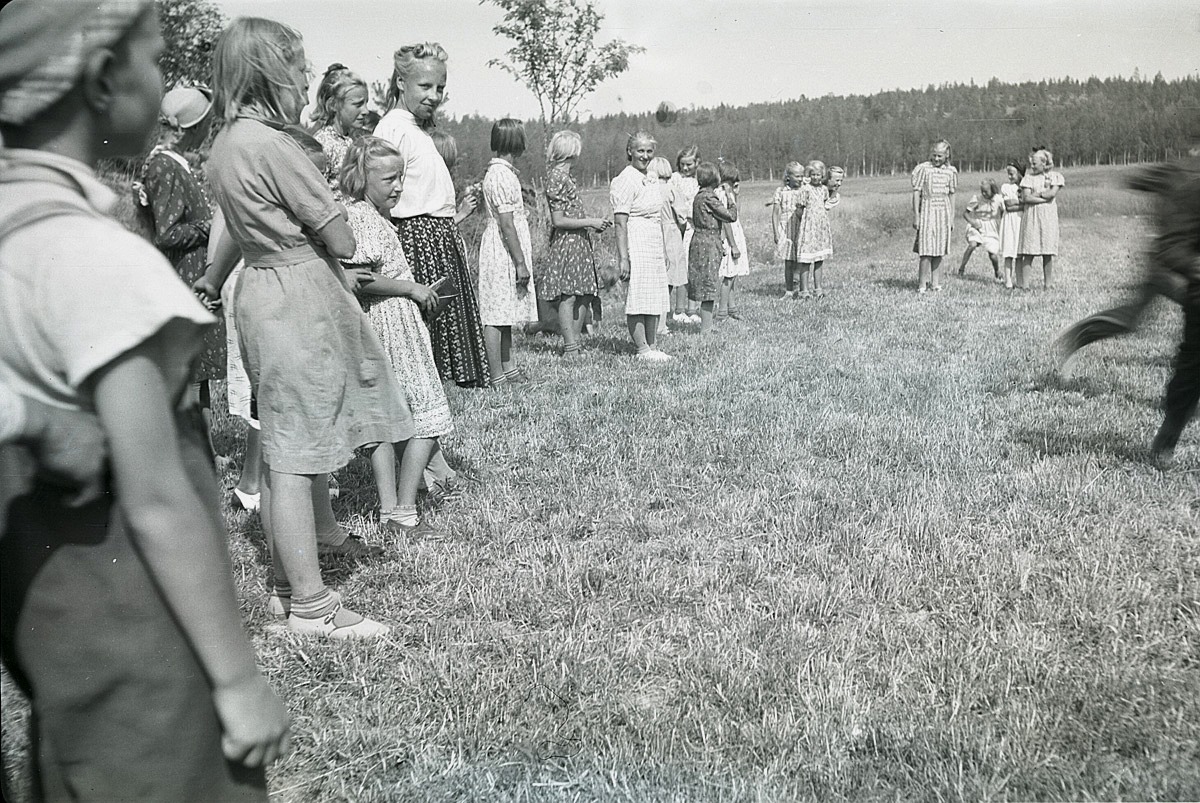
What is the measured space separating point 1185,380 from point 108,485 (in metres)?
4.43

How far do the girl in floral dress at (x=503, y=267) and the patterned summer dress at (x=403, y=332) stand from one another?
9.84ft

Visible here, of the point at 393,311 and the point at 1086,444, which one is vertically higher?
the point at 393,311

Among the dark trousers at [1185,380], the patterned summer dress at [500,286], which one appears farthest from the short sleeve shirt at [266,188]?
the patterned summer dress at [500,286]

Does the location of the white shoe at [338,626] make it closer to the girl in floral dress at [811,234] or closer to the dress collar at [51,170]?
the dress collar at [51,170]

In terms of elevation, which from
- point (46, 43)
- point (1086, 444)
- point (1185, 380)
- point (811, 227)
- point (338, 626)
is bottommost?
point (1086, 444)

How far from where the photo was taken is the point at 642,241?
315 inches

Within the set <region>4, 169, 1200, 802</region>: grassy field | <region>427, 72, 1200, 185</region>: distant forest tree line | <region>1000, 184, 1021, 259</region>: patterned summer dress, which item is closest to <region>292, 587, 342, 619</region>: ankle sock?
<region>4, 169, 1200, 802</region>: grassy field

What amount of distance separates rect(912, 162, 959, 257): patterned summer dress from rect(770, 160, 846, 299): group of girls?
1.23 metres

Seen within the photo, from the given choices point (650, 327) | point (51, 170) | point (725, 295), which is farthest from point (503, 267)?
point (51, 170)

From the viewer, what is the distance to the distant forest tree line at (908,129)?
12.1 m

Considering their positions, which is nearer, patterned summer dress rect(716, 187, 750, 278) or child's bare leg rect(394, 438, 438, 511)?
child's bare leg rect(394, 438, 438, 511)

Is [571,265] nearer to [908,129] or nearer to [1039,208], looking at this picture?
[1039,208]

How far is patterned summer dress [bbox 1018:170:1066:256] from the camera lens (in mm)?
12289

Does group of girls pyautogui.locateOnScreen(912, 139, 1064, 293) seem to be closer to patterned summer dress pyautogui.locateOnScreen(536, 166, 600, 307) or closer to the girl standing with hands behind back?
patterned summer dress pyautogui.locateOnScreen(536, 166, 600, 307)
